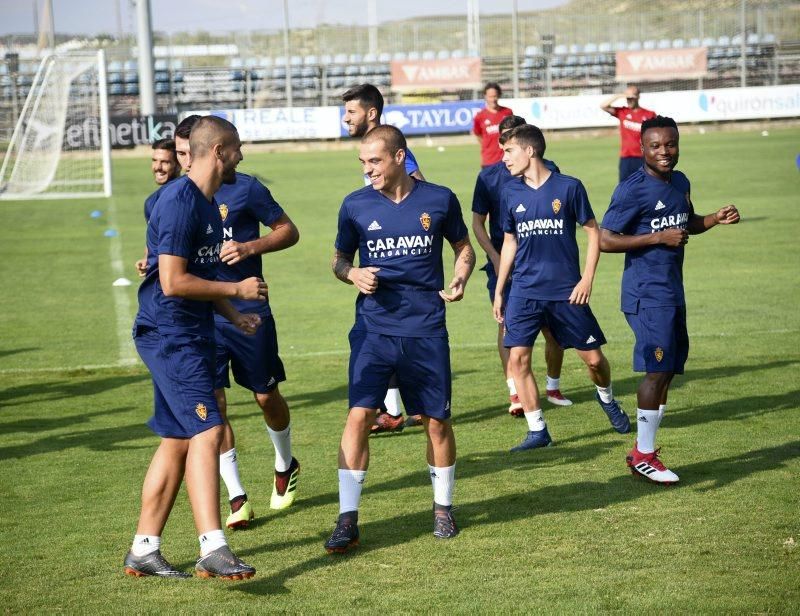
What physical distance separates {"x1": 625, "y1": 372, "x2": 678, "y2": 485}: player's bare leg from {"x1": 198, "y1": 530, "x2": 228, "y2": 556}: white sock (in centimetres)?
284

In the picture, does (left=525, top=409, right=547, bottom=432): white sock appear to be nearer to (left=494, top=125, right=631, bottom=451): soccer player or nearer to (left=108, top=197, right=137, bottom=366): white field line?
(left=494, top=125, right=631, bottom=451): soccer player

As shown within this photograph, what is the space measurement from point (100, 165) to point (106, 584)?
21.9 metres

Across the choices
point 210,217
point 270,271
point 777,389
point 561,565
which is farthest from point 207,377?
point 270,271

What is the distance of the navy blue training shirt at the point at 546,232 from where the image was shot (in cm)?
792

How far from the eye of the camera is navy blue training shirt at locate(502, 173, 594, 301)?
792cm

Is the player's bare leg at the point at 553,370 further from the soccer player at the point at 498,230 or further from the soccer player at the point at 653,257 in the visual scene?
the soccer player at the point at 653,257

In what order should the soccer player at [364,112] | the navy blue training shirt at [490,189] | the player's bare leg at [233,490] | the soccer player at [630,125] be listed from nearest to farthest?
1. the player's bare leg at [233,490]
2. the soccer player at [364,112]
3. the navy blue training shirt at [490,189]
4. the soccer player at [630,125]

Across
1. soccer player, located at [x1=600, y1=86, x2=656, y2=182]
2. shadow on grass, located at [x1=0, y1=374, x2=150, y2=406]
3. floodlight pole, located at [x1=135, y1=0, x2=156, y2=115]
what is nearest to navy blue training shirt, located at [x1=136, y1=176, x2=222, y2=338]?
shadow on grass, located at [x1=0, y1=374, x2=150, y2=406]

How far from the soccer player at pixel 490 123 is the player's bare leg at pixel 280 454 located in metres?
10.5

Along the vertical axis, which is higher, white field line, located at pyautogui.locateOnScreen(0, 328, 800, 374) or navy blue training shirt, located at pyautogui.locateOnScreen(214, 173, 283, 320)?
navy blue training shirt, located at pyautogui.locateOnScreen(214, 173, 283, 320)

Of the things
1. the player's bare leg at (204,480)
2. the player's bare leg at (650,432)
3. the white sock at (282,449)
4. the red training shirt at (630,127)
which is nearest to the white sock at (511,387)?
the player's bare leg at (650,432)

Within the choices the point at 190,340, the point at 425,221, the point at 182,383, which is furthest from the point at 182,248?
the point at 425,221

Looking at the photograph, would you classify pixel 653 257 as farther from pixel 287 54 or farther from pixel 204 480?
pixel 287 54

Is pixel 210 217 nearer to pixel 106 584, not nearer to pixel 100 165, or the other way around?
pixel 106 584
